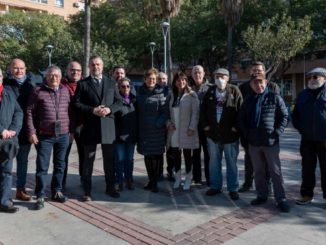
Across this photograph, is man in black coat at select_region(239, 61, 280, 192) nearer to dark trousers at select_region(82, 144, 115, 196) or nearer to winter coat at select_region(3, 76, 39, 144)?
dark trousers at select_region(82, 144, 115, 196)

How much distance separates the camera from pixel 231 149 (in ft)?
17.4

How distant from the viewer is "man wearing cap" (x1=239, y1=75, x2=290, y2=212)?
191 inches

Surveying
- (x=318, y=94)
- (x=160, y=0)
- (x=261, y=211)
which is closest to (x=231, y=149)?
(x=261, y=211)

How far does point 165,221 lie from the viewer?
14.8 ft

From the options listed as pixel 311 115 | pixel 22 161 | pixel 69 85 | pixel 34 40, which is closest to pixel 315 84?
pixel 311 115

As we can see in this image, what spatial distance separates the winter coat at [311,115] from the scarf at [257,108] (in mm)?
547

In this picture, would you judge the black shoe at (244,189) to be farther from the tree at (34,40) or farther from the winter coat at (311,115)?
the tree at (34,40)

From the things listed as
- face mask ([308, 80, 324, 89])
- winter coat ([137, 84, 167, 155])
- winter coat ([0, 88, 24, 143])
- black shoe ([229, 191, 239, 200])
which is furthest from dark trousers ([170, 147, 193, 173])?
winter coat ([0, 88, 24, 143])

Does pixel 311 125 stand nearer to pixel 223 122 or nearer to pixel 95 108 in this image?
pixel 223 122

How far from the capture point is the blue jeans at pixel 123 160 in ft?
19.2

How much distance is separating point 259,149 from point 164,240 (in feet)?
6.00

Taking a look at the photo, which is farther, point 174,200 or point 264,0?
point 264,0

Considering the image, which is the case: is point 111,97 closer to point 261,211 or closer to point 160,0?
point 261,211

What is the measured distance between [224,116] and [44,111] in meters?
2.40
